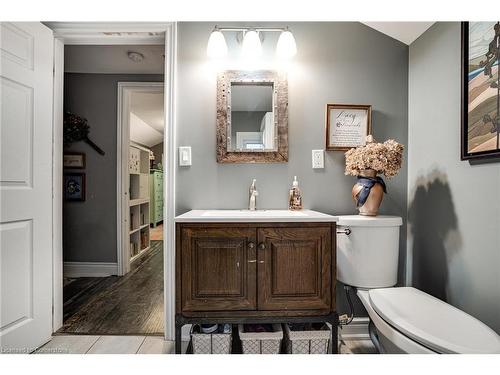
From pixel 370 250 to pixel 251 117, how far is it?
3.48 ft

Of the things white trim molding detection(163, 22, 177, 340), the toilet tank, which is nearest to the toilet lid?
the toilet tank

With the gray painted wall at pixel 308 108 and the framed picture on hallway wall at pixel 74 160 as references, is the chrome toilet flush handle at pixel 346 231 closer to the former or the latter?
the gray painted wall at pixel 308 108

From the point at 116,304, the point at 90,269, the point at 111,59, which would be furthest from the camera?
the point at 90,269

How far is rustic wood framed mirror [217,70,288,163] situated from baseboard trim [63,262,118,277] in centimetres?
193

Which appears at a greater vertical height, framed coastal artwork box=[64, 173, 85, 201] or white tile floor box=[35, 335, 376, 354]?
framed coastal artwork box=[64, 173, 85, 201]

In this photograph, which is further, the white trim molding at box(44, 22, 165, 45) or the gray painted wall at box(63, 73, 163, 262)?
the gray painted wall at box(63, 73, 163, 262)

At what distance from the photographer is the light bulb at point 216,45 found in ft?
4.86

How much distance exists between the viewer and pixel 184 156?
1.57 metres

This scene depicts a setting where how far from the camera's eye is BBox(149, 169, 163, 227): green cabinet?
16.3ft

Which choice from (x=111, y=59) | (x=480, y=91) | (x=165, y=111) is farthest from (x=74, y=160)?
(x=480, y=91)

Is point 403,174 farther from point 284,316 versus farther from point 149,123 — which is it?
point 149,123

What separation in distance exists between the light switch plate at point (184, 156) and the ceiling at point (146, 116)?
143 centimetres

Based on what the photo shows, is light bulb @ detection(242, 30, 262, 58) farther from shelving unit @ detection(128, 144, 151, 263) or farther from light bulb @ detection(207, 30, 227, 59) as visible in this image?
shelving unit @ detection(128, 144, 151, 263)

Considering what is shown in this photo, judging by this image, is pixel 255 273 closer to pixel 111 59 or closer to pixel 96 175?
pixel 96 175
